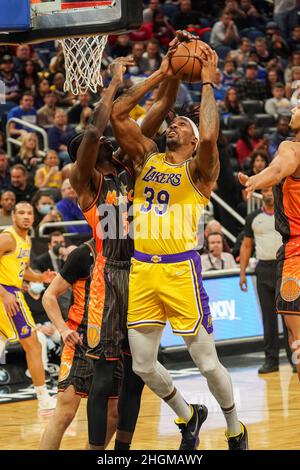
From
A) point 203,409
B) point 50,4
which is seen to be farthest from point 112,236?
point 50,4

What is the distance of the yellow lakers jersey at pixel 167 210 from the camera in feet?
22.6

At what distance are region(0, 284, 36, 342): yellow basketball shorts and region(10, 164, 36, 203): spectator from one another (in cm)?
444

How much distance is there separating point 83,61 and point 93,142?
169 centimetres

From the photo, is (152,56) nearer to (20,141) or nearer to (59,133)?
(59,133)

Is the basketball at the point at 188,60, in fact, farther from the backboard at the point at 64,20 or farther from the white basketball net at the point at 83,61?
the white basketball net at the point at 83,61

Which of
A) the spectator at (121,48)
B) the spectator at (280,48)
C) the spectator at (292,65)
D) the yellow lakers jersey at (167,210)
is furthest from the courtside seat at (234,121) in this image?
the yellow lakers jersey at (167,210)

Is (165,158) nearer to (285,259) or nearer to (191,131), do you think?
(191,131)

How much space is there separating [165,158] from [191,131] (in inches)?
10.6

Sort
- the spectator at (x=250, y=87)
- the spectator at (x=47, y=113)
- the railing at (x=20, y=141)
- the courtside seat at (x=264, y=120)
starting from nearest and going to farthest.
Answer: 1. the railing at (x=20, y=141)
2. the spectator at (x=47, y=113)
3. the courtside seat at (x=264, y=120)
4. the spectator at (x=250, y=87)

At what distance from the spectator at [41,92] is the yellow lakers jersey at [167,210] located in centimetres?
1082
